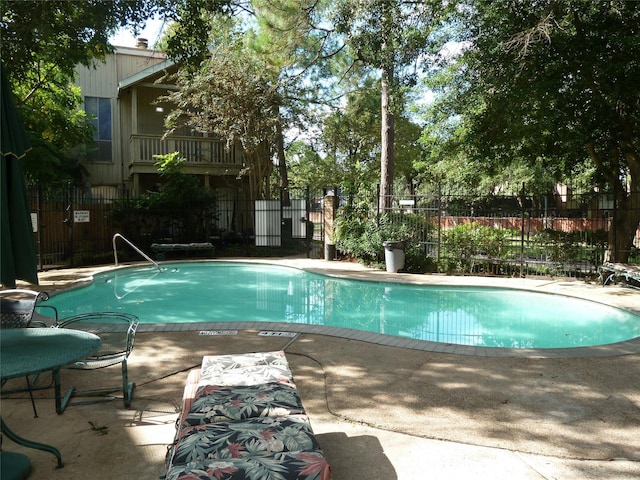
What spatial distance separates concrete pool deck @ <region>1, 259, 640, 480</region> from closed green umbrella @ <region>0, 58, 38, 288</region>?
117cm

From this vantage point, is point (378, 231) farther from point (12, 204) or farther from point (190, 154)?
point (12, 204)

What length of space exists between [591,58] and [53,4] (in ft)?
33.5

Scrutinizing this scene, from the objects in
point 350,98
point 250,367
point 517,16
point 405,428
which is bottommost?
point 405,428

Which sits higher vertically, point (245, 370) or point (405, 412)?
point (245, 370)

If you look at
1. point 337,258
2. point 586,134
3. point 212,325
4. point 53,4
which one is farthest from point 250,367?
point 337,258

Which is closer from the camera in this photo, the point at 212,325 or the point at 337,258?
the point at 212,325

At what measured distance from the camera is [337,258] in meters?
14.5

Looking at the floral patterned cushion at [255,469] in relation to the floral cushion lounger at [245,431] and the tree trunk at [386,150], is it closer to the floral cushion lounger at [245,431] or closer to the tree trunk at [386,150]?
the floral cushion lounger at [245,431]

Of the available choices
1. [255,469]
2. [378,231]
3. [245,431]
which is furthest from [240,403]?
[378,231]

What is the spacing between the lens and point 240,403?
→ 8.63ft

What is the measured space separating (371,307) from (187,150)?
477 inches

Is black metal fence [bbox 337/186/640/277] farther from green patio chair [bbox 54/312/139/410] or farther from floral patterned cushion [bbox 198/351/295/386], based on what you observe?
green patio chair [bbox 54/312/139/410]

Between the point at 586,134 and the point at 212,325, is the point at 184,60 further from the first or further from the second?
the point at 586,134

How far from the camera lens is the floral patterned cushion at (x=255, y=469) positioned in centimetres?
197
